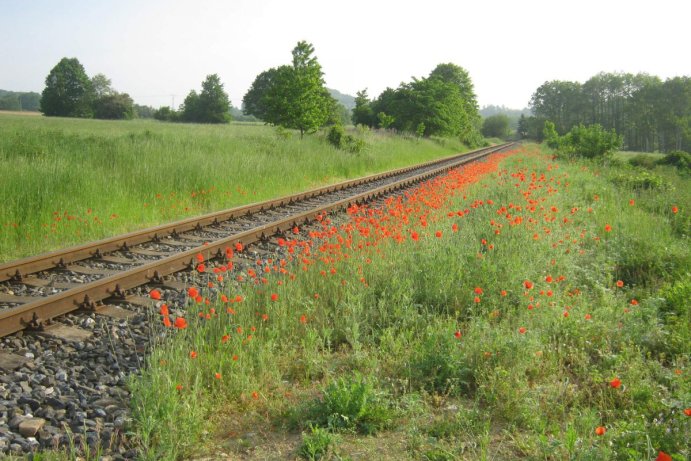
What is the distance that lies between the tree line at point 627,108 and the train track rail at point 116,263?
220ft

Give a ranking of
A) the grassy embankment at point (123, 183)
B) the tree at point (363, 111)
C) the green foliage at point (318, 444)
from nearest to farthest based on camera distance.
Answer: the green foliage at point (318, 444)
the grassy embankment at point (123, 183)
the tree at point (363, 111)

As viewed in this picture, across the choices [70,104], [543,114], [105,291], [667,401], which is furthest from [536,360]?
[543,114]

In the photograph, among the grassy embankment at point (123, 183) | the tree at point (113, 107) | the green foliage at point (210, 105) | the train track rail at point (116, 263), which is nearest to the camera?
the train track rail at point (116, 263)

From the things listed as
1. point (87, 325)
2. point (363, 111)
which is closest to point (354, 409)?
point (87, 325)

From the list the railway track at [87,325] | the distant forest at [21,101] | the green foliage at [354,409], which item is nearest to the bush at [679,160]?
the railway track at [87,325]

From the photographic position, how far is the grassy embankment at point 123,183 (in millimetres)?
7988

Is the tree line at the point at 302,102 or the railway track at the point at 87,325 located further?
the tree line at the point at 302,102

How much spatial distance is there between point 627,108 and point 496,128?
41.8m

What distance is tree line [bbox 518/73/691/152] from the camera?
8056cm

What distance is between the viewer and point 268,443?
3139 millimetres

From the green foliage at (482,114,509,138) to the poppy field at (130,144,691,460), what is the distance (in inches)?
5136

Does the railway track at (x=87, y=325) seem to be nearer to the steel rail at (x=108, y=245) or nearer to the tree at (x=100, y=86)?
the steel rail at (x=108, y=245)

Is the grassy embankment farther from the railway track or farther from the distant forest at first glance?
the distant forest

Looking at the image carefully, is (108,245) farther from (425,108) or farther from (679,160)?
(425,108)
